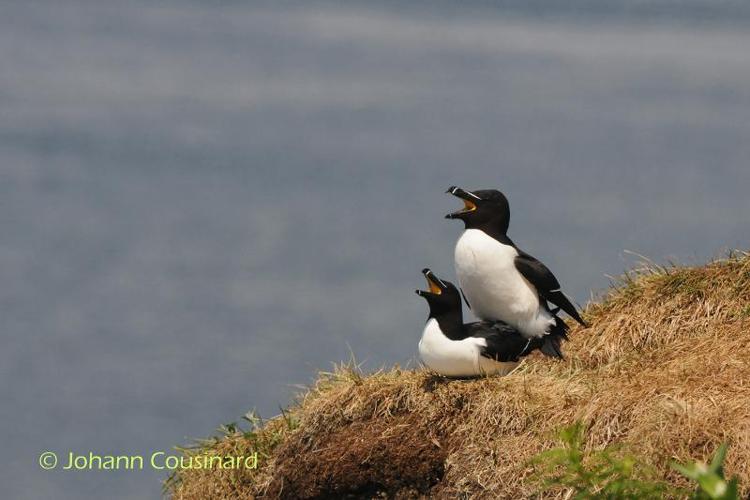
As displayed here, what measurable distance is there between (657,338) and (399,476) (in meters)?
3.11

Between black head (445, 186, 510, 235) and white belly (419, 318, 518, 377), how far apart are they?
889 millimetres

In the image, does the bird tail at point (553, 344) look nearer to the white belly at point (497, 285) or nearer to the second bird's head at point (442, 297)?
the white belly at point (497, 285)

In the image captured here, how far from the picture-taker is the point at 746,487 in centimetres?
695

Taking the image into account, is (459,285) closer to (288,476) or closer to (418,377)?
(418,377)

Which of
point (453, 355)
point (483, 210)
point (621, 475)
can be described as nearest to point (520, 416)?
point (453, 355)

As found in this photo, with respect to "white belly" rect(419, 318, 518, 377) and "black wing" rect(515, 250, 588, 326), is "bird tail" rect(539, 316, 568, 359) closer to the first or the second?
"black wing" rect(515, 250, 588, 326)

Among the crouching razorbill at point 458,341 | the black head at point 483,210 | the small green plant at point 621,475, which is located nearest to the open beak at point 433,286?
the crouching razorbill at point 458,341

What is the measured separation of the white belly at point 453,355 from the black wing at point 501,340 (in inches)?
2.3

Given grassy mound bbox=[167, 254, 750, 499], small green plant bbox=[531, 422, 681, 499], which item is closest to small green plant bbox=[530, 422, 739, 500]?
small green plant bbox=[531, 422, 681, 499]

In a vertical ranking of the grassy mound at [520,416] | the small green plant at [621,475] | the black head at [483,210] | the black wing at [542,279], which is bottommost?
the small green plant at [621,475]

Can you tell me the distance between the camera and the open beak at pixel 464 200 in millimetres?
9031

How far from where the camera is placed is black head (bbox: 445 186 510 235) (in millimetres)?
9016

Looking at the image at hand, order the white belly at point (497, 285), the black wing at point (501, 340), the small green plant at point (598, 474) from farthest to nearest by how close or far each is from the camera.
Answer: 1. the white belly at point (497, 285)
2. the black wing at point (501, 340)
3. the small green plant at point (598, 474)

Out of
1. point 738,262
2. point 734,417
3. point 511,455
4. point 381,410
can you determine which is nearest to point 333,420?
point 381,410
